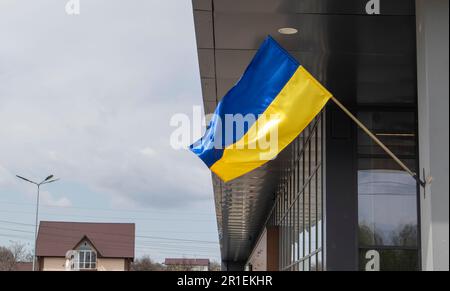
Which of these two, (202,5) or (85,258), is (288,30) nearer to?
(202,5)

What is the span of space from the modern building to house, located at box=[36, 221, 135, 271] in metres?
67.0

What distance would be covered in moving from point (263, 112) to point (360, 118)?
4.69m

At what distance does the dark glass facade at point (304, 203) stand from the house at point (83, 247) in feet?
206

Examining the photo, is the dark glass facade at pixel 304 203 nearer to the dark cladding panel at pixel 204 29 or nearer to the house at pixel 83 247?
the dark cladding panel at pixel 204 29

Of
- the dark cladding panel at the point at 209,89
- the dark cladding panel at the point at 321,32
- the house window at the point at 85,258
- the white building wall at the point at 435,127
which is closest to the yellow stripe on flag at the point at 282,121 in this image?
the white building wall at the point at 435,127

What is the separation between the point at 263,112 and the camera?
751cm

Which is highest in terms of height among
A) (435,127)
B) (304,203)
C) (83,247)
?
(83,247)

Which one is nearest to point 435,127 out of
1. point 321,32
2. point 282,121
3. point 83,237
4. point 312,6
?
point 282,121

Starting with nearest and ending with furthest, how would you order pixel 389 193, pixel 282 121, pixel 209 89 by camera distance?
pixel 282 121, pixel 209 89, pixel 389 193

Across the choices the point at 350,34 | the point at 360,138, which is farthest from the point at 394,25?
the point at 360,138

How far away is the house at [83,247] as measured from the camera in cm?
8269

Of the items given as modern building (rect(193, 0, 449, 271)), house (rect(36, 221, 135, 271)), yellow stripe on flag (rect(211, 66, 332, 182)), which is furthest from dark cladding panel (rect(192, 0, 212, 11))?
house (rect(36, 221, 135, 271))

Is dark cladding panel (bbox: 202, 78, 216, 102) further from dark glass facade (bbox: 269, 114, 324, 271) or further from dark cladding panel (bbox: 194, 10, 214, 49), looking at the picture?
dark glass facade (bbox: 269, 114, 324, 271)

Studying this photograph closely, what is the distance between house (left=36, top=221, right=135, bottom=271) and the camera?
271ft
